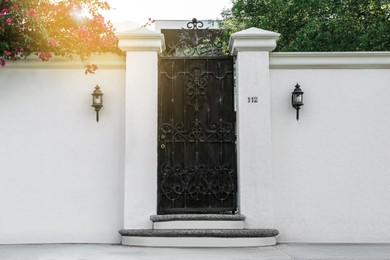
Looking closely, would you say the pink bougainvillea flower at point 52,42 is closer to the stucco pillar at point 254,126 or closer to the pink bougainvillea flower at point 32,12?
the pink bougainvillea flower at point 32,12

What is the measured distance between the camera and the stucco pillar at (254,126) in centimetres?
668

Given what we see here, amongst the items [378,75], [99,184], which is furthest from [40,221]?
[378,75]

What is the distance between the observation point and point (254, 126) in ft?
22.3

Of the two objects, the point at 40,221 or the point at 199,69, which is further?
the point at 199,69

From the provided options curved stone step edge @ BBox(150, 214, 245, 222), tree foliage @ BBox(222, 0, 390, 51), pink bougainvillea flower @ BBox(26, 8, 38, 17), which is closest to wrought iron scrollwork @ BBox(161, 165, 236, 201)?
curved stone step edge @ BBox(150, 214, 245, 222)

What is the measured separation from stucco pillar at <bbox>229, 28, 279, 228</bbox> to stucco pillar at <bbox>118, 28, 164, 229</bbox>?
1184 millimetres

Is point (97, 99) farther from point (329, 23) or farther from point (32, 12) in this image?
point (329, 23)

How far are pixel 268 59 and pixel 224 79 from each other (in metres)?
0.72

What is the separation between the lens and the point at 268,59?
22.8 ft

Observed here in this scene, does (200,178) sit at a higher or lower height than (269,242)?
higher

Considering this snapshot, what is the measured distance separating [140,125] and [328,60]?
2.87m

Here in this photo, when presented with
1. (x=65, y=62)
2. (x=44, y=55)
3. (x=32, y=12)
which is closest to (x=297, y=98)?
(x=65, y=62)

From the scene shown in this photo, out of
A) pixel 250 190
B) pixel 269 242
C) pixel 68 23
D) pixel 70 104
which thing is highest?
pixel 68 23

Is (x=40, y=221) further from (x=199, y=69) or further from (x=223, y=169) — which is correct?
(x=199, y=69)
